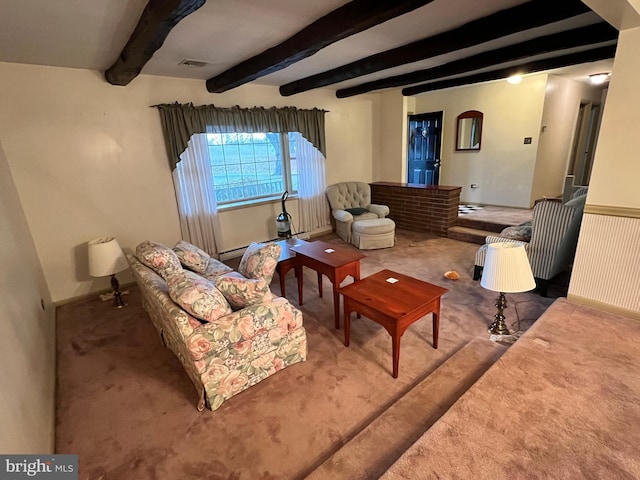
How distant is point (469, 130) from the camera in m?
6.27

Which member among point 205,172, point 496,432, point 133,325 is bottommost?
point 133,325

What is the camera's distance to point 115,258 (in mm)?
3221

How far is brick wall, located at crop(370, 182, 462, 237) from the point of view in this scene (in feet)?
16.4

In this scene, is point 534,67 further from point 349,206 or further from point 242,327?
point 242,327

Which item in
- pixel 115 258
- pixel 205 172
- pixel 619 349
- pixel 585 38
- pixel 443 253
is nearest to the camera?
pixel 619 349

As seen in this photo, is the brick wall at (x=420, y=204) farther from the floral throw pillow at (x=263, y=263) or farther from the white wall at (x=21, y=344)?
the white wall at (x=21, y=344)

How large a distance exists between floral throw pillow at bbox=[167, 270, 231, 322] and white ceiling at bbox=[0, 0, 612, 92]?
67.0 inches

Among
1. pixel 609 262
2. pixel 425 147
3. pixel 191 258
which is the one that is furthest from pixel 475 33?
pixel 425 147

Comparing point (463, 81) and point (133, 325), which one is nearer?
point (133, 325)

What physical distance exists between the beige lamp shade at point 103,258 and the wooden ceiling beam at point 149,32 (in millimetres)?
1655

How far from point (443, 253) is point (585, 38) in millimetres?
2627

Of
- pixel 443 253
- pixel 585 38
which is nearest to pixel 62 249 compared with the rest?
pixel 443 253

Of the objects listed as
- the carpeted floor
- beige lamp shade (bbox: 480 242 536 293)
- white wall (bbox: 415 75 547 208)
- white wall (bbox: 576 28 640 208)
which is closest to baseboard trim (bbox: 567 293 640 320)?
the carpeted floor

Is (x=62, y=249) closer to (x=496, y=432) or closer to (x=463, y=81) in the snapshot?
(x=496, y=432)
